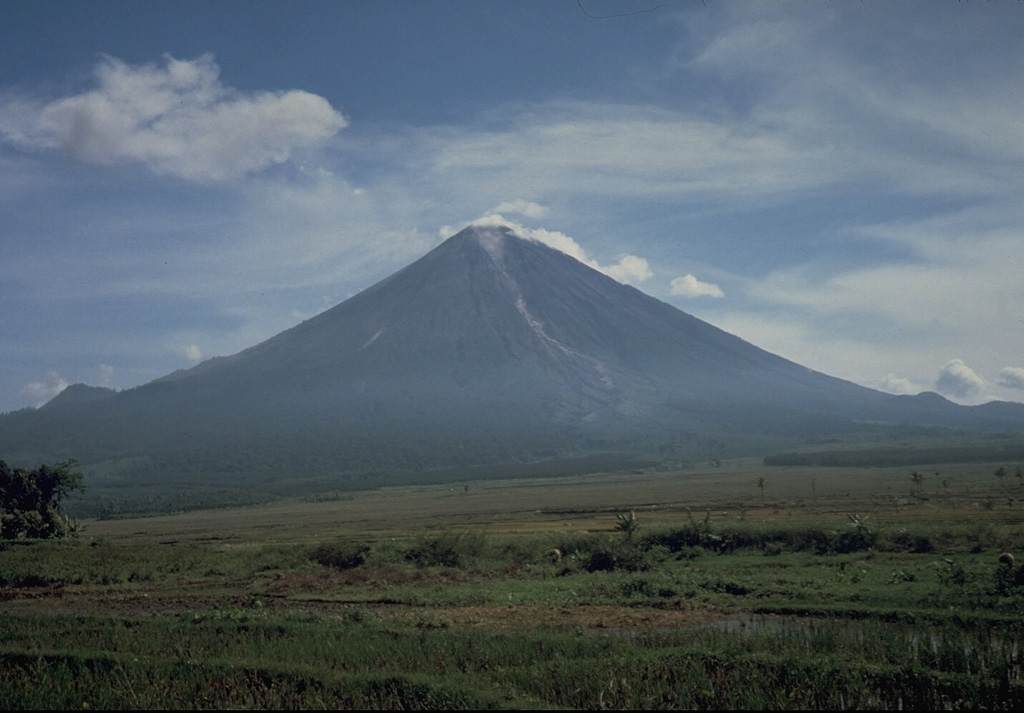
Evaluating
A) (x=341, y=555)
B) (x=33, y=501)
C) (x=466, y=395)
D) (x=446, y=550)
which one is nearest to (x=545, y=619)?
(x=446, y=550)

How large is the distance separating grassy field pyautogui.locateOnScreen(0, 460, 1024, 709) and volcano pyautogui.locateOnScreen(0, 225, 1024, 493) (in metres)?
80.5

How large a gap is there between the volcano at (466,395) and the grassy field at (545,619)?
264ft

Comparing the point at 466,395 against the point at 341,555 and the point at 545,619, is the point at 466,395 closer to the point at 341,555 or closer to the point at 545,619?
the point at 341,555

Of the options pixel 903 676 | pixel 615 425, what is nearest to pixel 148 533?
pixel 903 676

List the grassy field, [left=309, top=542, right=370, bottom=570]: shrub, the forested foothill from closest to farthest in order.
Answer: the grassy field < [left=309, top=542, right=370, bottom=570]: shrub < the forested foothill

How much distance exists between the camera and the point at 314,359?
167 m

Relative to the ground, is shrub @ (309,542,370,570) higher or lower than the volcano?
lower

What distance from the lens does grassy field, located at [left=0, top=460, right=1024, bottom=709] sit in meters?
10.4

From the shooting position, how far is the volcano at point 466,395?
117375mm

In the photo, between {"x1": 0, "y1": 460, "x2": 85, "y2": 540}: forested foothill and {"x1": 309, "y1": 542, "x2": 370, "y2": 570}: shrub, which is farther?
{"x1": 0, "y1": 460, "x2": 85, "y2": 540}: forested foothill

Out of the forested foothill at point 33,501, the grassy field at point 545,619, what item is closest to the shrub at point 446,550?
the grassy field at point 545,619

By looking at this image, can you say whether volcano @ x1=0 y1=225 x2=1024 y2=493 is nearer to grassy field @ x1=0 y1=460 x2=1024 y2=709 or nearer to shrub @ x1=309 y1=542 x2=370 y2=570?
shrub @ x1=309 y1=542 x2=370 y2=570

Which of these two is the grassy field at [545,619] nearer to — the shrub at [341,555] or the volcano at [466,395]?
the shrub at [341,555]

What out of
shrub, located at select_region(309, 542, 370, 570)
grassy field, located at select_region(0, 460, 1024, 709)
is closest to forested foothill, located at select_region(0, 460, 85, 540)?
grassy field, located at select_region(0, 460, 1024, 709)
